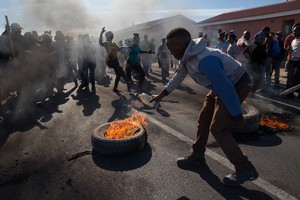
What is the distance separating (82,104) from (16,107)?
188cm

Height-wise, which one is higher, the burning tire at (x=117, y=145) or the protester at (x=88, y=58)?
the protester at (x=88, y=58)

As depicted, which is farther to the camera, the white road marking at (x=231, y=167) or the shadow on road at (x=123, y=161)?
the shadow on road at (x=123, y=161)

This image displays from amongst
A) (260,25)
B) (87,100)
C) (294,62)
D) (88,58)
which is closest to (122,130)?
(87,100)

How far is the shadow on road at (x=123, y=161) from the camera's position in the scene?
4.02 meters

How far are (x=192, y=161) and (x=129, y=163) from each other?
37.5 inches

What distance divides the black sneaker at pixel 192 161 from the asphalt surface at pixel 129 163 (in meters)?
0.11

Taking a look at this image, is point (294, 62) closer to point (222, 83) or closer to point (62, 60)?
point (222, 83)

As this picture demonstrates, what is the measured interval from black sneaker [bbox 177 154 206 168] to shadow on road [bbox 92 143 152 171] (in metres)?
0.57

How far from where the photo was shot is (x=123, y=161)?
13.8ft

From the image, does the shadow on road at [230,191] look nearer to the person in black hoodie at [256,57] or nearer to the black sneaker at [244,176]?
the black sneaker at [244,176]

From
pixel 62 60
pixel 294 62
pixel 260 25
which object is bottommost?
pixel 294 62

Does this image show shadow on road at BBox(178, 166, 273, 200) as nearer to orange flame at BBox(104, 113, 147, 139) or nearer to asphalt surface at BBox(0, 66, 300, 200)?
asphalt surface at BBox(0, 66, 300, 200)

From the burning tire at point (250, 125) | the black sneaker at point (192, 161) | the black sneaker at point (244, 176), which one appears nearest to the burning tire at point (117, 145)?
the black sneaker at point (192, 161)

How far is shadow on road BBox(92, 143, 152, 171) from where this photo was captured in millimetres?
4020
